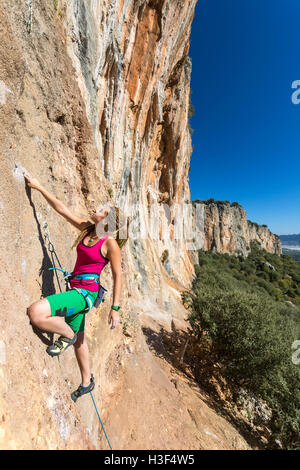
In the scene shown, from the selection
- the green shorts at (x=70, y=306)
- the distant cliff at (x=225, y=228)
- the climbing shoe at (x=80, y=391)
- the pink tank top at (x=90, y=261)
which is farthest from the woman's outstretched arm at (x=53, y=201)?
the distant cliff at (x=225, y=228)

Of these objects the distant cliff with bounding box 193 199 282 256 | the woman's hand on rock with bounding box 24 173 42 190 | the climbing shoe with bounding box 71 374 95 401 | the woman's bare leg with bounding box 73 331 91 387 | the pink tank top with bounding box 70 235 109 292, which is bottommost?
the climbing shoe with bounding box 71 374 95 401

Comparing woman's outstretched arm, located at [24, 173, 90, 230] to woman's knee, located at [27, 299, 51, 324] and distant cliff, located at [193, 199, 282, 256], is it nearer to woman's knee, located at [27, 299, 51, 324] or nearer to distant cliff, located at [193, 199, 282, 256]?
woman's knee, located at [27, 299, 51, 324]

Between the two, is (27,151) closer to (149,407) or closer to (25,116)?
(25,116)

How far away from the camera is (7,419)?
1408 millimetres

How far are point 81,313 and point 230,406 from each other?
8.31 meters

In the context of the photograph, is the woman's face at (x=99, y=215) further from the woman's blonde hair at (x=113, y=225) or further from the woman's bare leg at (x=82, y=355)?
the woman's bare leg at (x=82, y=355)

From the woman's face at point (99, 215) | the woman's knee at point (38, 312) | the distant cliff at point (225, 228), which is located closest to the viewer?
the woman's knee at point (38, 312)

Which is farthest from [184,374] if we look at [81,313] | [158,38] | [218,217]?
[218,217]

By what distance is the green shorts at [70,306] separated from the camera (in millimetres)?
2154

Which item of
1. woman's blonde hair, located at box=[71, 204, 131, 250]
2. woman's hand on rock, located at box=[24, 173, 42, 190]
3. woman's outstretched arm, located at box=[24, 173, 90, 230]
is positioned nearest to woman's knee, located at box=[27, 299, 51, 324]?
woman's blonde hair, located at box=[71, 204, 131, 250]

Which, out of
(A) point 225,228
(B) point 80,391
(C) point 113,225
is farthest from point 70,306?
(A) point 225,228

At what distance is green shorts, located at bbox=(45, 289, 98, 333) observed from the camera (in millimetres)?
2154

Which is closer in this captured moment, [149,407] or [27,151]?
[27,151]

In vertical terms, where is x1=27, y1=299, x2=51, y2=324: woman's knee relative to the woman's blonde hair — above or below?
below
